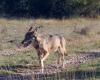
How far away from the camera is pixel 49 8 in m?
44.0

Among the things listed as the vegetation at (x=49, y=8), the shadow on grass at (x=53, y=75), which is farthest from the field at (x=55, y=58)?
the vegetation at (x=49, y=8)

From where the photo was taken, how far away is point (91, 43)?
22.8 m

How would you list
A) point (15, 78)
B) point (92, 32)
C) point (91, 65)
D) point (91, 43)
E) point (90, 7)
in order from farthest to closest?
point (90, 7) < point (92, 32) < point (91, 43) < point (91, 65) < point (15, 78)

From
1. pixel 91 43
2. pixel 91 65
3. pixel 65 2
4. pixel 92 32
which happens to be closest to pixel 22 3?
pixel 65 2

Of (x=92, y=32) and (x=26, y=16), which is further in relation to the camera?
(x=26, y=16)

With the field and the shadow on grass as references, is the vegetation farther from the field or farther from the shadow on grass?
the shadow on grass

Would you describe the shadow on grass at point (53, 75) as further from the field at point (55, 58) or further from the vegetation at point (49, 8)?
the vegetation at point (49, 8)

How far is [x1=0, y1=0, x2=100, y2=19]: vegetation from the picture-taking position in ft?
139

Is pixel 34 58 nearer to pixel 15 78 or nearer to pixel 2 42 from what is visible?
pixel 15 78

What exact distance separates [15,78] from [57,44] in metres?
3.06

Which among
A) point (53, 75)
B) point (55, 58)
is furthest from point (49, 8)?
point (53, 75)

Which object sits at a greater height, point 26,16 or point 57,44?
point 57,44

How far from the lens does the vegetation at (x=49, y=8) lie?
42.3 meters

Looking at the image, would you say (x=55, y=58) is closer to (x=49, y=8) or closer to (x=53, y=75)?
(x=53, y=75)
